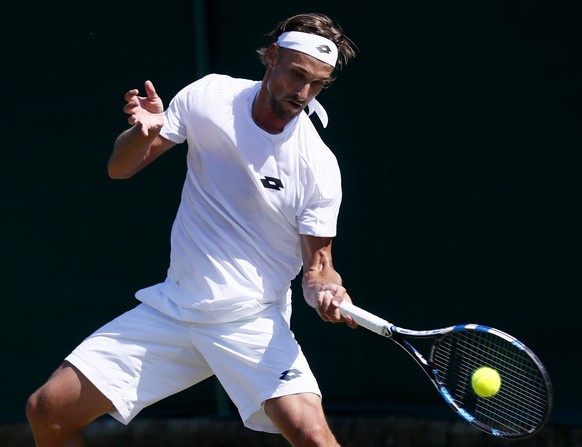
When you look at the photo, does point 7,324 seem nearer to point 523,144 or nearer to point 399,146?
point 399,146

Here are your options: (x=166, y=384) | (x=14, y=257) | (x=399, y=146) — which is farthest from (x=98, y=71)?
(x=166, y=384)

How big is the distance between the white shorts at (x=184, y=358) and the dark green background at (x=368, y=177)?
1220mm

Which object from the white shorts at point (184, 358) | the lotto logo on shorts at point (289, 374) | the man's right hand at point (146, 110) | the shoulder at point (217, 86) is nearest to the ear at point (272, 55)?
the shoulder at point (217, 86)

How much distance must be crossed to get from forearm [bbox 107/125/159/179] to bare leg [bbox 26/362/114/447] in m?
0.64

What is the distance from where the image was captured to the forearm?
410 centimetres

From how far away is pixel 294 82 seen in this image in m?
4.19

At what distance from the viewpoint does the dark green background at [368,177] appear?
521 cm

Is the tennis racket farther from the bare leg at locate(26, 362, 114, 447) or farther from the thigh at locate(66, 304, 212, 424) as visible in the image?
the bare leg at locate(26, 362, 114, 447)

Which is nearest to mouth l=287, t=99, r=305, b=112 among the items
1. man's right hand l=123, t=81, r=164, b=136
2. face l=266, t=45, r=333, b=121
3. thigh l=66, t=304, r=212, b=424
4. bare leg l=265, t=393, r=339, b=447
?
face l=266, t=45, r=333, b=121

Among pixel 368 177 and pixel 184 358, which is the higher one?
pixel 368 177

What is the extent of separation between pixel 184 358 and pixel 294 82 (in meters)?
0.97

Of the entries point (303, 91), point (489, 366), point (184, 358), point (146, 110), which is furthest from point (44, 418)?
point (489, 366)

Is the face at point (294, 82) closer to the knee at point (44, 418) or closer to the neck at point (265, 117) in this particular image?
the neck at point (265, 117)

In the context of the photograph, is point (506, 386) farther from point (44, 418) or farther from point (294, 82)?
point (44, 418)
